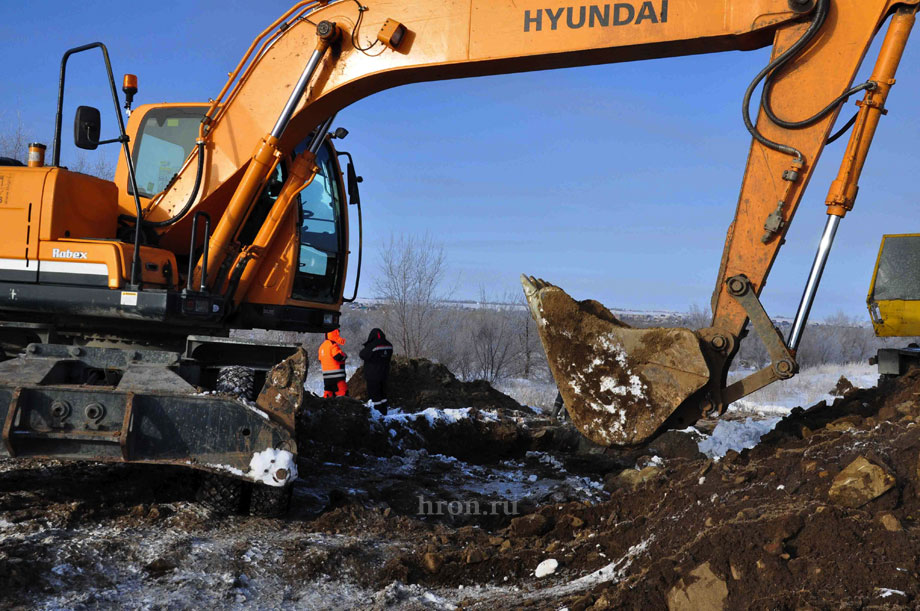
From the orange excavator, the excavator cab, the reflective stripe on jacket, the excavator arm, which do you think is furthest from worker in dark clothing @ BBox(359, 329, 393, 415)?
the excavator arm

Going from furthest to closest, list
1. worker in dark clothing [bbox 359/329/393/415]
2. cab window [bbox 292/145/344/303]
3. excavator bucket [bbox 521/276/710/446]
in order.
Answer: worker in dark clothing [bbox 359/329/393/415]
cab window [bbox 292/145/344/303]
excavator bucket [bbox 521/276/710/446]

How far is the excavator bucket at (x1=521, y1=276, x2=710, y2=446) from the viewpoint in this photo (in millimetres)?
4695

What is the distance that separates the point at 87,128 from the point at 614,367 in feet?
13.0

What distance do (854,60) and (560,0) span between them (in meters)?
1.89

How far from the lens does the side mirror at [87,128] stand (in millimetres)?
5348

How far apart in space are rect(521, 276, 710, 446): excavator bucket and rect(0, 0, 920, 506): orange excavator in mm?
13

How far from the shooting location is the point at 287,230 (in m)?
6.33

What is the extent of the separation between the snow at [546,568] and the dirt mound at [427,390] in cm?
807

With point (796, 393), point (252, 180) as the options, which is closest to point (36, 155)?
point (252, 180)

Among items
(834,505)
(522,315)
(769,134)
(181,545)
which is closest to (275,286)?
(181,545)

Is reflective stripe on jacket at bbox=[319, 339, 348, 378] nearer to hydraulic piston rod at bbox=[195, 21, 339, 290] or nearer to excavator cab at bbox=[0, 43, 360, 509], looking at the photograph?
excavator cab at bbox=[0, 43, 360, 509]

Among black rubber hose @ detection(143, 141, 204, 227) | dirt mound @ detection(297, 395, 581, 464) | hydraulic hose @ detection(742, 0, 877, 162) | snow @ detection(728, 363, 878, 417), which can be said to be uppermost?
hydraulic hose @ detection(742, 0, 877, 162)

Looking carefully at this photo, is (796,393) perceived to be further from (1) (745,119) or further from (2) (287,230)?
(2) (287,230)

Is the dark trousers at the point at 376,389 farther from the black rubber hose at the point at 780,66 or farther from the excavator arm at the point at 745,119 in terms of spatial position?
the black rubber hose at the point at 780,66
